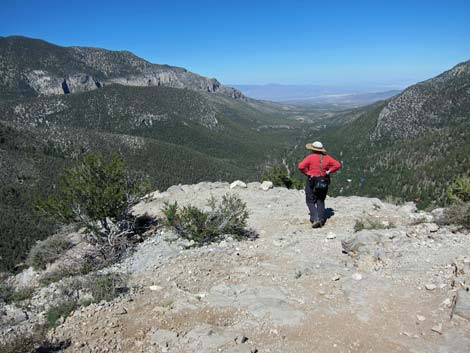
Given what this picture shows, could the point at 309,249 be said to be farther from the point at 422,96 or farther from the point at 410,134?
the point at 422,96

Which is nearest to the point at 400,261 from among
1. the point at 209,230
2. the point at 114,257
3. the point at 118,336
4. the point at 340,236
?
the point at 340,236

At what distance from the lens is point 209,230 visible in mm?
9445

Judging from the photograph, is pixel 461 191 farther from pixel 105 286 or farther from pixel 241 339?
pixel 105 286

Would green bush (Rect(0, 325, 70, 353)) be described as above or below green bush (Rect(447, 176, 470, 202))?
below

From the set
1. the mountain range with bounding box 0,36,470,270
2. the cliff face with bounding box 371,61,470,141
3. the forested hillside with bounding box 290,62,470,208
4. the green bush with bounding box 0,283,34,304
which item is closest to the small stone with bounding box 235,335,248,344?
the green bush with bounding box 0,283,34,304

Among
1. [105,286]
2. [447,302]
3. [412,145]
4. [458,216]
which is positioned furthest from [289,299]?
[412,145]

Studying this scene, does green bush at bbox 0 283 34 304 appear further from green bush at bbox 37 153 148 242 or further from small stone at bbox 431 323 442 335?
small stone at bbox 431 323 442 335

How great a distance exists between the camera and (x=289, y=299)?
20.0 ft

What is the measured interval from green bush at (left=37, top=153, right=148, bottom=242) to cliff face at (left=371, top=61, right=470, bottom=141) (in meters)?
162

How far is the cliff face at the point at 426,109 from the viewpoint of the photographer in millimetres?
146363

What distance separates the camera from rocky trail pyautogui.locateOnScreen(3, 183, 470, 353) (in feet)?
16.2

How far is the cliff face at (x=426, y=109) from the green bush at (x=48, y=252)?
162641 mm

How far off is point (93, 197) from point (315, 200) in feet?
22.5

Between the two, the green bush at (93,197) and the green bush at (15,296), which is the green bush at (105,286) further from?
the green bush at (93,197)
